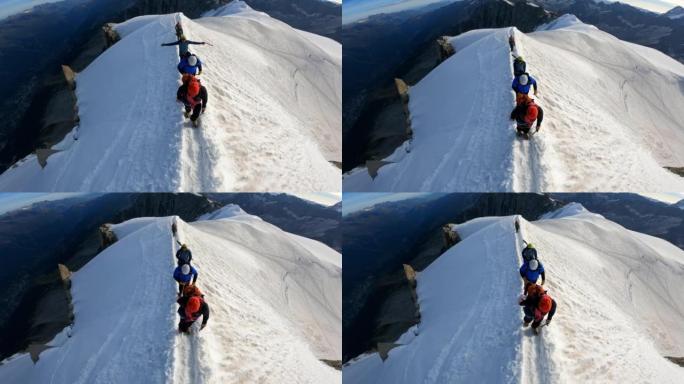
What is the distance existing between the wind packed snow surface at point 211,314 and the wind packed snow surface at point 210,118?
89 centimetres

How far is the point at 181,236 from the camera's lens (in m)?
13.9

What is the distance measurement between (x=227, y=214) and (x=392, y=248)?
2802 millimetres

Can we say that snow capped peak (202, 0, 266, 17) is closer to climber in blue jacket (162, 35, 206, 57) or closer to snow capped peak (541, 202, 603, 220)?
climber in blue jacket (162, 35, 206, 57)

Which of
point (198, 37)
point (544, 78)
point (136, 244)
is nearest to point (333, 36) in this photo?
point (198, 37)

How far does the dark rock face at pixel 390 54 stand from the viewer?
595 inches

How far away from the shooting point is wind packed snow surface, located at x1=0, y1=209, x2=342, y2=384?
12688mm

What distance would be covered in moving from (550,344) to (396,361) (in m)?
2.46

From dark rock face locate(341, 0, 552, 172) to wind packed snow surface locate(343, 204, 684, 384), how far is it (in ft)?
7.14

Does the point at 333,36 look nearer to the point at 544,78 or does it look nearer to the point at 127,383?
the point at 544,78

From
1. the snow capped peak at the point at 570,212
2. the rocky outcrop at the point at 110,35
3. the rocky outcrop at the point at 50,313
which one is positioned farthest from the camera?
the rocky outcrop at the point at 110,35

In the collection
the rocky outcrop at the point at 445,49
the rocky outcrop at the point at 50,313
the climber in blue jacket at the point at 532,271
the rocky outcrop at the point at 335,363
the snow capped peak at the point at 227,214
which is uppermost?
the rocky outcrop at the point at 445,49

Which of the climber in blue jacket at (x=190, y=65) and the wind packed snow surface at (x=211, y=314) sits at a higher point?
the climber in blue jacket at (x=190, y=65)

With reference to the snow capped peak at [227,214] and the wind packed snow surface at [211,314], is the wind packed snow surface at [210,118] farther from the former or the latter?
the wind packed snow surface at [211,314]

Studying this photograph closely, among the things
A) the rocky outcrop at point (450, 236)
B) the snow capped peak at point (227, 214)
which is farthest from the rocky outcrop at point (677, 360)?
the snow capped peak at point (227, 214)
